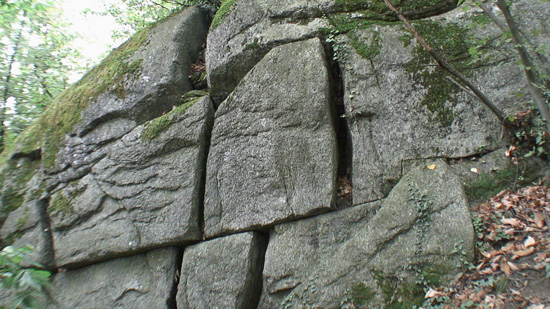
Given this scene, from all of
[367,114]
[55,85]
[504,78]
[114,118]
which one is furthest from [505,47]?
[55,85]

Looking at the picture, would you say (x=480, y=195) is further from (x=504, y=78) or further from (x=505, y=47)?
(x=505, y=47)

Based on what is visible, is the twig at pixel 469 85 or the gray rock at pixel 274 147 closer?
the twig at pixel 469 85

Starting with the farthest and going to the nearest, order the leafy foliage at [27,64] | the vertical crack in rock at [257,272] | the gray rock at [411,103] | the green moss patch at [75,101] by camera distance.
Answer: the leafy foliage at [27,64]
the green moss patch at [75,101]
the vertical crack in rock at [257,272]
the gray rock at [411,103]

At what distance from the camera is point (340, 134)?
5594 mm

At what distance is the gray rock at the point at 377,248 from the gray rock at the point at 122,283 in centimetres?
160

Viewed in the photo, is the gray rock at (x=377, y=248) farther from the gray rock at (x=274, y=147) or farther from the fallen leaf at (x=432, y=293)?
the gray rock at (x=274, y=147)

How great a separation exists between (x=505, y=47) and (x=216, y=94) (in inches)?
167

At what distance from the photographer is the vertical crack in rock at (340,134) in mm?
5082

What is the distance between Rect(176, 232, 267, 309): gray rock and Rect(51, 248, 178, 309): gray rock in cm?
36

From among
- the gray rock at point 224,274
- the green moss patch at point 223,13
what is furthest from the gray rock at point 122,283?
the green moss patch at point 223,13

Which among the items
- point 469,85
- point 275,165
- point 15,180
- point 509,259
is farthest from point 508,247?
point 15,180

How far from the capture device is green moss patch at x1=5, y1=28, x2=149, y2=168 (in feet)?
22.4

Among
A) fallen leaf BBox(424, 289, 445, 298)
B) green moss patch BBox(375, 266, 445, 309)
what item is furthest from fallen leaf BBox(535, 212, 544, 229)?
fallen leaf BBox(424, 289, 445, 298)

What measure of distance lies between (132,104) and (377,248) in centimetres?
476
